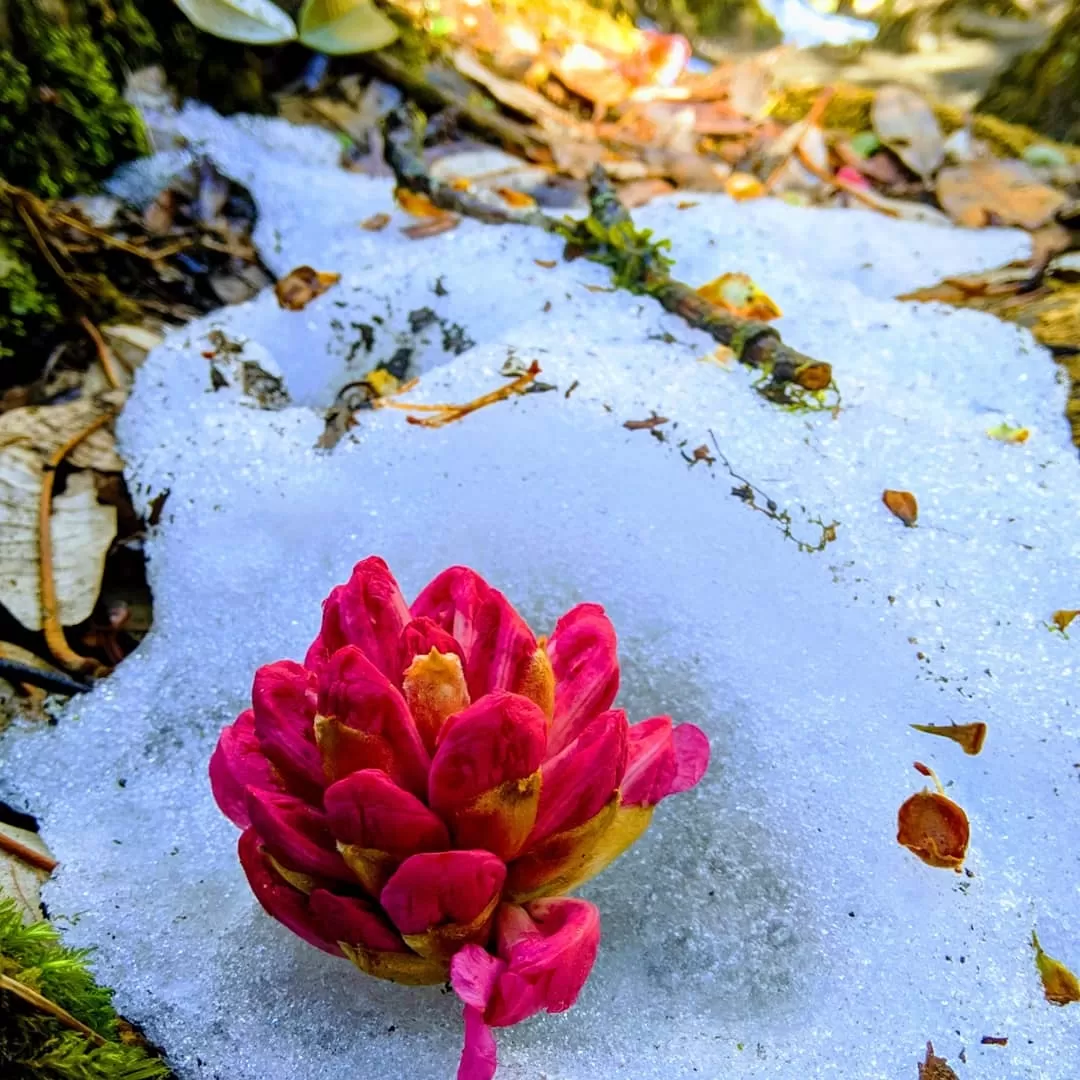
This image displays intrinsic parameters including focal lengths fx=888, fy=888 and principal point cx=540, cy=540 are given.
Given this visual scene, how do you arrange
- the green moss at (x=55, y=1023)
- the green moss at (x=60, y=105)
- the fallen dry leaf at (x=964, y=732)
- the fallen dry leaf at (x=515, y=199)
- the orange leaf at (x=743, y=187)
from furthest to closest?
1. the orange leaf at (x=743, y=187)
2. the fallen dry leaf at (x=515, y=199)
3. the green moss at (x=60, y=105)
4. the fallen dry leaf at (x=964, y=732)
5. the green moss at (x=55, y=1023)

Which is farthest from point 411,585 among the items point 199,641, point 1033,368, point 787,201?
point 787,201

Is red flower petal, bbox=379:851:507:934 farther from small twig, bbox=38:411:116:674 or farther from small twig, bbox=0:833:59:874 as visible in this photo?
small twig, bbox=38:411:116:674

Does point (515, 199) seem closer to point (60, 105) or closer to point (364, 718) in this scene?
point (60, 105)

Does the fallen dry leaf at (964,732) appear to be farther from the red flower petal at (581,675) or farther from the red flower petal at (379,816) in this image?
the red flower petal at (379,816)

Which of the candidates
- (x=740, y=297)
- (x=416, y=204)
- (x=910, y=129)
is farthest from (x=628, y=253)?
(x=910, y=129)

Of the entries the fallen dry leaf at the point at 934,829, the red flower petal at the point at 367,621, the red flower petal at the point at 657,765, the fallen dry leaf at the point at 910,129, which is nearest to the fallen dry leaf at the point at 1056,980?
the fallen dry leaf at the point at 934,829

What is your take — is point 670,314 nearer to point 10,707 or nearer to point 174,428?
point 174,428

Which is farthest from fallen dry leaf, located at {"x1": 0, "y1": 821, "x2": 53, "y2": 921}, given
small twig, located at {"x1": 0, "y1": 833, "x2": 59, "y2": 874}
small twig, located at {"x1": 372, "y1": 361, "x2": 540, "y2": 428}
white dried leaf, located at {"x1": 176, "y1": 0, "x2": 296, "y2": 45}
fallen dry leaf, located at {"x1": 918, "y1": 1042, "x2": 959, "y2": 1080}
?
white dried leaf, located at {"x1": 176, "y1": 0, "x2": 296, "y2": 45}
